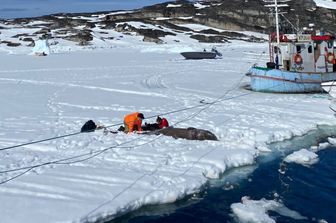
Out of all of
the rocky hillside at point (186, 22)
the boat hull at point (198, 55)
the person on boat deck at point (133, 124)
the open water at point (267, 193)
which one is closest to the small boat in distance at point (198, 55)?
the boat hull at point (198, 55)

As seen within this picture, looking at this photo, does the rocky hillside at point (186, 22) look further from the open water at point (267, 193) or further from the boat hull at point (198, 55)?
the open water at point (267, 193)

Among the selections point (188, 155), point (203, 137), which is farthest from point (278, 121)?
point (188, 155)

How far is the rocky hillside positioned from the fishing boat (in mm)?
35250

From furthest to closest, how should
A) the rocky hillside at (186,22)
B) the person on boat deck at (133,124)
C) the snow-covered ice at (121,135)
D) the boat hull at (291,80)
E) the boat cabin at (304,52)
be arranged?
the rocky hillside at (186,22) → the boat cabin at (304,52) → the boat hull at (291,80) → the person on boat deck at (133,124) → the snow-covered ice at (121,135)

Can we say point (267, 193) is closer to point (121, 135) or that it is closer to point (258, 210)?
point (258, 210)

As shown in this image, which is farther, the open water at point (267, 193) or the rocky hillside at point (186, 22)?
the rocky hillside at point (186, 22)

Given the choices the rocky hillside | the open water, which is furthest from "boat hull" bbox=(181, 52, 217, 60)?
the open water

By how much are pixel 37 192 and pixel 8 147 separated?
3.64 metres

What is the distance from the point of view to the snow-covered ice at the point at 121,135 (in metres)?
9.45

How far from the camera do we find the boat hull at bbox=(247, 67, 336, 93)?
23188 millimetres

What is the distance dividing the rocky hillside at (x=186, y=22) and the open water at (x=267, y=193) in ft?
155

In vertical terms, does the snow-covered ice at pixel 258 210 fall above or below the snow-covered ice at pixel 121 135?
below

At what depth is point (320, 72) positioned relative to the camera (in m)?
23.8

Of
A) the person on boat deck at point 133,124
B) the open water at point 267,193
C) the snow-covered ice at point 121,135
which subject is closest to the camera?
the open water at point 267,193
